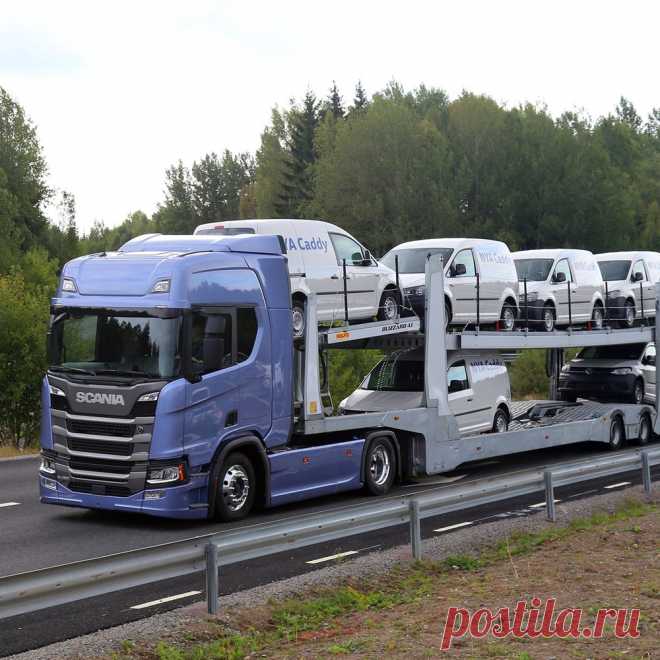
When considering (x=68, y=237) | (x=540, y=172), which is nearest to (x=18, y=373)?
(x=68, y=237)

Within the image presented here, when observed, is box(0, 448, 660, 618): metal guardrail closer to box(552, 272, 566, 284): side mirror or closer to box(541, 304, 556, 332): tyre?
box(541, 304, 556, 332): tyre

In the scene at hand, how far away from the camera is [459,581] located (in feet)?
31.8

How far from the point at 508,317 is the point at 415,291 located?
8.87 feet

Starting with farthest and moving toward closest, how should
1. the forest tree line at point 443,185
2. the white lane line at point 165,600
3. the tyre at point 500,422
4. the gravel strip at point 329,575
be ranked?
the forest tree line at point 443,185, the tyre at point 500,422, the white lane line at point 165,600, the gravel strip at point 329,575

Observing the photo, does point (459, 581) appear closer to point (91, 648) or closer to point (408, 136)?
point (91, 648)

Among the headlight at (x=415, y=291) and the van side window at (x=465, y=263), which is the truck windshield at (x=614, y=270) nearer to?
the van side window at (x=465, y=263)

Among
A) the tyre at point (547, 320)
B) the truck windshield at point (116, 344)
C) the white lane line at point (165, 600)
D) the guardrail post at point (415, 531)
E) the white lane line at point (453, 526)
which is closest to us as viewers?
the white lane line at point (165, 600)

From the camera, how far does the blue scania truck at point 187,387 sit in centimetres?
1203

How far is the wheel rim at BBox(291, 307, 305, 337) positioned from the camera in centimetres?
1397

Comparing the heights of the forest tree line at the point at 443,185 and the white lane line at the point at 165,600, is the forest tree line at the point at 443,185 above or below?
above

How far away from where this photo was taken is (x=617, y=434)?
21312 mm

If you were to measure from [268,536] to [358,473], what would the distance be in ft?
18.6

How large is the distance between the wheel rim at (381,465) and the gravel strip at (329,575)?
234 centimetres

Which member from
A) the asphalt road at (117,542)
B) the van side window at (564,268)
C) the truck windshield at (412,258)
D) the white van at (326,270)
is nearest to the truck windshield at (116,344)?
the asphalt road at (117,542)
